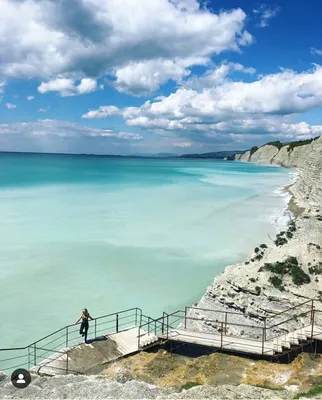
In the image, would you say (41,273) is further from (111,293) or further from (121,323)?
(121,323)

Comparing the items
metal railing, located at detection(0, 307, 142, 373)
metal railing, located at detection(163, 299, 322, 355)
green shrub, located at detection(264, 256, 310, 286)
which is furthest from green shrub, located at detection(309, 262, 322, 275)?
metal railing, located at detection(0, 307, 142, 373)

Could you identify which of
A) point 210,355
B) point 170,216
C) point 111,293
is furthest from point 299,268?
point 170,216

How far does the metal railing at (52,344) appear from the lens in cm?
1322

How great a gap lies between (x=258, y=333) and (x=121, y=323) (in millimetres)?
6047

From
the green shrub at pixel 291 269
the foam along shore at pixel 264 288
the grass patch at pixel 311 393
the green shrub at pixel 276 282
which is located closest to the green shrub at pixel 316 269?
the foam along shore at pixel 264 288

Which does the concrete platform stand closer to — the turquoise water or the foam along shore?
the foam along shore

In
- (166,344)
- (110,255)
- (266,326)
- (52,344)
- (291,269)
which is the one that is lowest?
(52,344)

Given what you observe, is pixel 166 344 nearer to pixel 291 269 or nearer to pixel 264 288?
pixel 264 288

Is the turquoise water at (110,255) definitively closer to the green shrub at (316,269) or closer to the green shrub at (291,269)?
the green shrub at (291,269)

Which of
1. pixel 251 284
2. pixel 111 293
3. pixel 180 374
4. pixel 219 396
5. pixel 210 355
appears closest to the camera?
pixel 219 396

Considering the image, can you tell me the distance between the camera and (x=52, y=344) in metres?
14.7

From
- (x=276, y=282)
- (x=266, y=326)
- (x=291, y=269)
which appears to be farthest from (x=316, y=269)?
(x=266, y=326)

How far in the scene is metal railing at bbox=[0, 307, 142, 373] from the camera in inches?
520

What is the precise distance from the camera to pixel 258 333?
47.3 feet
